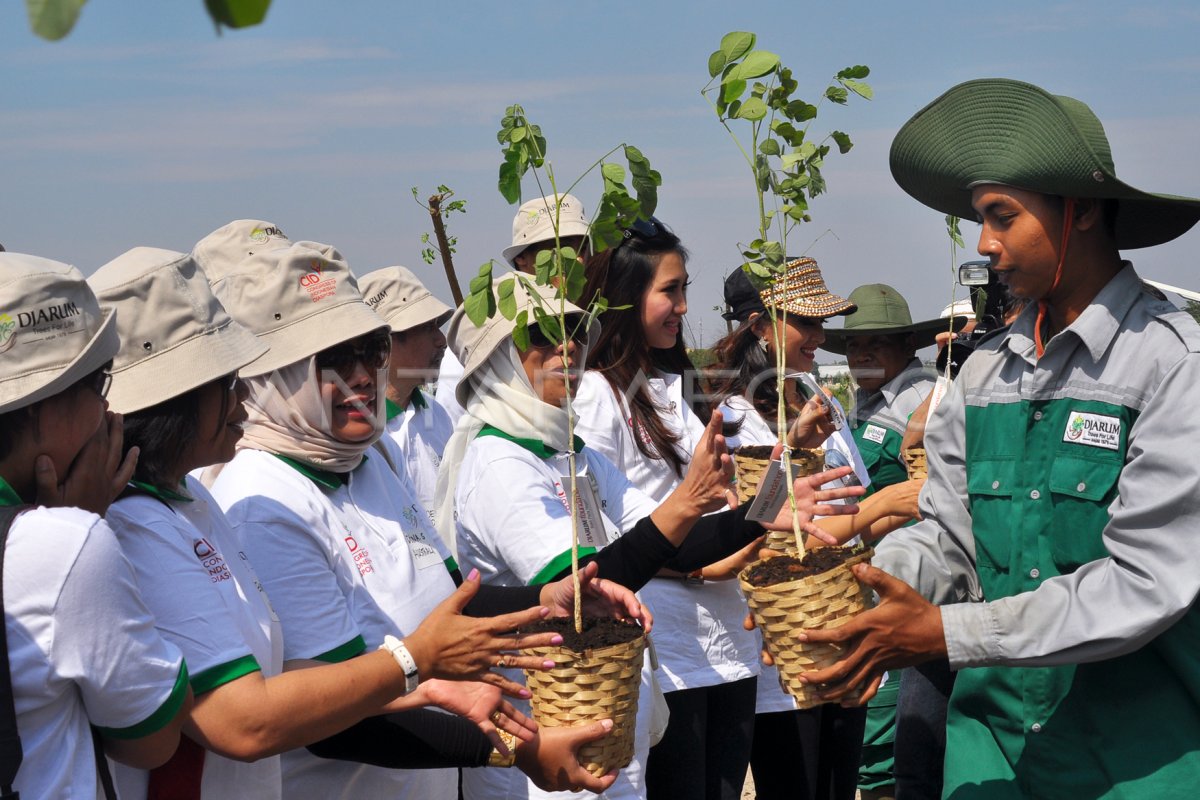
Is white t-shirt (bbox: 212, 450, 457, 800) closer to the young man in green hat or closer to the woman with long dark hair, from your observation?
the young man in green hat

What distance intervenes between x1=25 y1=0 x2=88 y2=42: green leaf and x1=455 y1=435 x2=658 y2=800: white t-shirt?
2458 millimetres

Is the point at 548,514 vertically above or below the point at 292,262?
below

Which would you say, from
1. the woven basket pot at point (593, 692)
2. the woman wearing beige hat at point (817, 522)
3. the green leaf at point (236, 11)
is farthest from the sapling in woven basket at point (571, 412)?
the green leaf at point (236, 11)

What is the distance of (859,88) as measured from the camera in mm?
3158

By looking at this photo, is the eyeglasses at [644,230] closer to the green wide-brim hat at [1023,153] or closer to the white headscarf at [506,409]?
the white headscarf at [506,409]

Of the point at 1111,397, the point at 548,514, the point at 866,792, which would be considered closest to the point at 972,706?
the point at 1111,397

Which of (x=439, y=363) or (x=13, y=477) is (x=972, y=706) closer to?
(x=13, y=477)

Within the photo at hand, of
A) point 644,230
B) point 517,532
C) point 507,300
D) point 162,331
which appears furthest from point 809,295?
point 162,331

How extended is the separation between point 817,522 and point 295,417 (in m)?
2.18

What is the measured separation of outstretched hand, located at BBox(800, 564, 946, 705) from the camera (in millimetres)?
2547

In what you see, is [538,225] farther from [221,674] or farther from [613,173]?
[221,674]

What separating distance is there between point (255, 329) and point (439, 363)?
3.57 m

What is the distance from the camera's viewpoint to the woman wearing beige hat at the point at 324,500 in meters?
2.53

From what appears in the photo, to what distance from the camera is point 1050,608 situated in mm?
2484
